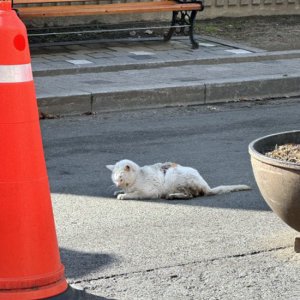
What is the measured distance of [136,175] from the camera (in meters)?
6.90

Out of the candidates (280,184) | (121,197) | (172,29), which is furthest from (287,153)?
(172,29)

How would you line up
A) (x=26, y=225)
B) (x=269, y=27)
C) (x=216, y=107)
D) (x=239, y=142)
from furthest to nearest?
(x=269, y=27)
(x=216, y=107)
(x=239, y=142)
(x=26, y=225)

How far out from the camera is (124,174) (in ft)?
22.5

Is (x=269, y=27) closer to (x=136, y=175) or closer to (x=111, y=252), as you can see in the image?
(x=136, y=175)

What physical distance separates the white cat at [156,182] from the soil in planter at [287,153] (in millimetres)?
1136

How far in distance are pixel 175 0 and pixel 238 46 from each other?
118cm

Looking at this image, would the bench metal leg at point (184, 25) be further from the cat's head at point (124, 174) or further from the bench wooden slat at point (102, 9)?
the cat's head at point (124, 174)

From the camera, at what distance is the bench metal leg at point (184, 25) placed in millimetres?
14086

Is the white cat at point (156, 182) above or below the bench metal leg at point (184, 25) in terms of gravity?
above

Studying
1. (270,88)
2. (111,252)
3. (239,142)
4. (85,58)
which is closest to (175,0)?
(85,58)

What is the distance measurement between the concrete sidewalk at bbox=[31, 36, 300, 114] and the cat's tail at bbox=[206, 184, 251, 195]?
3.62 metres

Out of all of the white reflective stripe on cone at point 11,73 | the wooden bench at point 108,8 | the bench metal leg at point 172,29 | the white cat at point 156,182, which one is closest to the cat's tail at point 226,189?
the white cat at point 156,182

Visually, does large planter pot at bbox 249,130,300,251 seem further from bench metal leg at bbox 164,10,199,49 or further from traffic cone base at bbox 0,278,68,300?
bench metal leg at bbox 164,10,199,49

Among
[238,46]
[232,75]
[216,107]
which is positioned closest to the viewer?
[216,107]
